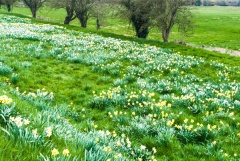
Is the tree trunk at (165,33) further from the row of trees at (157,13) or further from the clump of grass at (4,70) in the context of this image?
the clump of grass at (4,70)

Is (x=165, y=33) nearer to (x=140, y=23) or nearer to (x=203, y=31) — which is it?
(x=140, y=23)

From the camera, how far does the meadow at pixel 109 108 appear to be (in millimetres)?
3701

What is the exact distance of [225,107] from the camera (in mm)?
8188

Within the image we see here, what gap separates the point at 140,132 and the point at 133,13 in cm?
2426

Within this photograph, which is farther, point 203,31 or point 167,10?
point 203,31

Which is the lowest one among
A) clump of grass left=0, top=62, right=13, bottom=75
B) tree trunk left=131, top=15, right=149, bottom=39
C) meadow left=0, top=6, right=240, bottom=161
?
meadow left=0, top=6, right=240, bottom=161

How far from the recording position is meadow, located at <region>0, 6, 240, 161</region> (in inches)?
146

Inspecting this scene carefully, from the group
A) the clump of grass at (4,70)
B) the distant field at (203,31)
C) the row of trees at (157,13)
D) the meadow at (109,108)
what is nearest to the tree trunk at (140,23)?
the row of trees at (157,13)

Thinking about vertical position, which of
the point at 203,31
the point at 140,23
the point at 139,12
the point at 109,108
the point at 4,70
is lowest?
the point at 109,108

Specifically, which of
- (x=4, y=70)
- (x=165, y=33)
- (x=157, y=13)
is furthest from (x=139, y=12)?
(x=4, y=70)

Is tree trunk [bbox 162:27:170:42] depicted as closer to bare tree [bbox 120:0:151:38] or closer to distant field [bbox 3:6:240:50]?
bare tree [bbox 120:0:151:38]

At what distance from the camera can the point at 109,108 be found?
769 cm

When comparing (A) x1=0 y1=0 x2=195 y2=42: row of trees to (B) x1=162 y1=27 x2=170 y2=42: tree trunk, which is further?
(B) x1=162 y1=27 x2=170 y2=42: tree trunk

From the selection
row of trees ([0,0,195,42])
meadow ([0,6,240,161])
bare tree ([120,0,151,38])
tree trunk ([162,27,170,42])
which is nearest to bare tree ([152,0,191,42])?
row of trees ([0,0,195,42])
